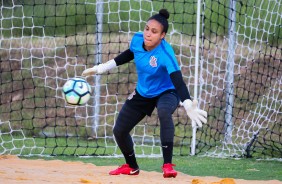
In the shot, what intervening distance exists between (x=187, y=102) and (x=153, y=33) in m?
0.93

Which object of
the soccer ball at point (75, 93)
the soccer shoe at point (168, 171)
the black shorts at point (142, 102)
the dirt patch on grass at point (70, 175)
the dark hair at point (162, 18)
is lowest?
the dirt patch on grass at point (70, 175)

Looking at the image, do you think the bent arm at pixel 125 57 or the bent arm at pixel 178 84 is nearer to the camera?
the bent arm at pixel 178 84

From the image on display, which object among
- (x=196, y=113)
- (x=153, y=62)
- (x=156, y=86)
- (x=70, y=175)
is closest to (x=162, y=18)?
(x=153, y=62)

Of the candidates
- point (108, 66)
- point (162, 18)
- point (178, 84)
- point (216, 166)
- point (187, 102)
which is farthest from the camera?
point (216, 166)

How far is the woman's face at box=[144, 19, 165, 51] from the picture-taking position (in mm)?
7738

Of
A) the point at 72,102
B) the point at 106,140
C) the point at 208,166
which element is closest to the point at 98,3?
the point at 106,140

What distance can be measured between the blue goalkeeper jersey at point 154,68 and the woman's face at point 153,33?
9cm

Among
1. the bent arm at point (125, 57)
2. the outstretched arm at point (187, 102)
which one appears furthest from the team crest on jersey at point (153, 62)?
the bent arm at point (125, 57)

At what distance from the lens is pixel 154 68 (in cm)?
772

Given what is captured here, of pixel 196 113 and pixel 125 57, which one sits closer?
pixel 196 113

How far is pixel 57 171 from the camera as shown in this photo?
27.7 feet

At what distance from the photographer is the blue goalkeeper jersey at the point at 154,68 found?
7.71 metres

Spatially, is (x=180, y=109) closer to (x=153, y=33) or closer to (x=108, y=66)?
(x=108, y=66)

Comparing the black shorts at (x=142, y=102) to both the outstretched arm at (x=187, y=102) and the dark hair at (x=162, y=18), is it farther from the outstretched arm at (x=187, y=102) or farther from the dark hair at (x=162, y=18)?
the dark hair at (x=162, y=18)
